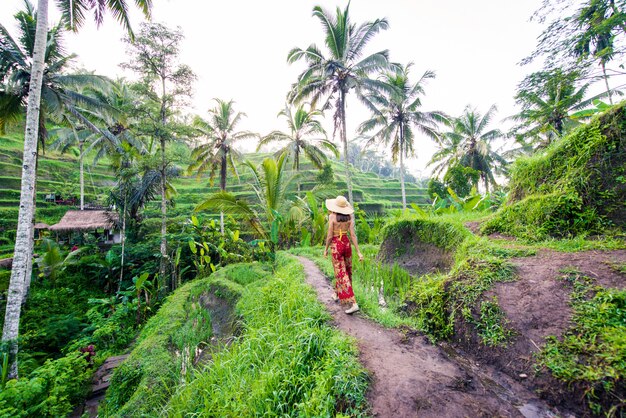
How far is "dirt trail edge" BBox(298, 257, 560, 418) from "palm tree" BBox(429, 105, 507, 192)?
66.4 ft

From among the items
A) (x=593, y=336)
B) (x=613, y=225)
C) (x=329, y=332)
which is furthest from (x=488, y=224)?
(x=329, y=332)

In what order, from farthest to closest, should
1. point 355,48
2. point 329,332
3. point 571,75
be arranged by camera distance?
point 355,48, point 571,75, point 329,332

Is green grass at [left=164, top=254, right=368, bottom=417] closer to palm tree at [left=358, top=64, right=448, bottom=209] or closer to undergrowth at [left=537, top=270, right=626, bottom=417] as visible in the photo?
undergrowth at [left=537, top=270, right=626, bottom=417]

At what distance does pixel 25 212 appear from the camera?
21.7 feet

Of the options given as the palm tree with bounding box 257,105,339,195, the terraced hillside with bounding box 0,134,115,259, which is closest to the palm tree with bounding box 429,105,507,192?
the palm tree with bounding box 257,105,339,195

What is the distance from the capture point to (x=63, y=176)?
24234 mm

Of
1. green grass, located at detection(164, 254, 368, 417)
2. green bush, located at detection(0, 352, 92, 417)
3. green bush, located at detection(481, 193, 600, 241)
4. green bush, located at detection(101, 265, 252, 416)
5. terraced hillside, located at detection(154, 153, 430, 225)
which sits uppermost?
terraced hillside, located at detection(154, 153, 430, 225)

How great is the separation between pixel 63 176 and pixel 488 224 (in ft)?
105

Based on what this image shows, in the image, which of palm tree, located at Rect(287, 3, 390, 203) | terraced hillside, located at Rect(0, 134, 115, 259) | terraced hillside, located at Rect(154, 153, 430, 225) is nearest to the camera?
palm tree, located at Rect(287, 3, 390, 203)

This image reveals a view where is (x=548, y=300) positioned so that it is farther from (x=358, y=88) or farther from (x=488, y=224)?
(x=358, y=88)

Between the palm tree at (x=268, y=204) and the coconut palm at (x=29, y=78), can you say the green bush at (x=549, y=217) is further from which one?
the coconut palm at (x=29, y=78)

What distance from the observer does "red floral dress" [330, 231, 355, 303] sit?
12.1 ft

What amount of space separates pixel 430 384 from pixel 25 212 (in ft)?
30.2

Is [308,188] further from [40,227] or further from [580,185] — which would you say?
[580,185]
